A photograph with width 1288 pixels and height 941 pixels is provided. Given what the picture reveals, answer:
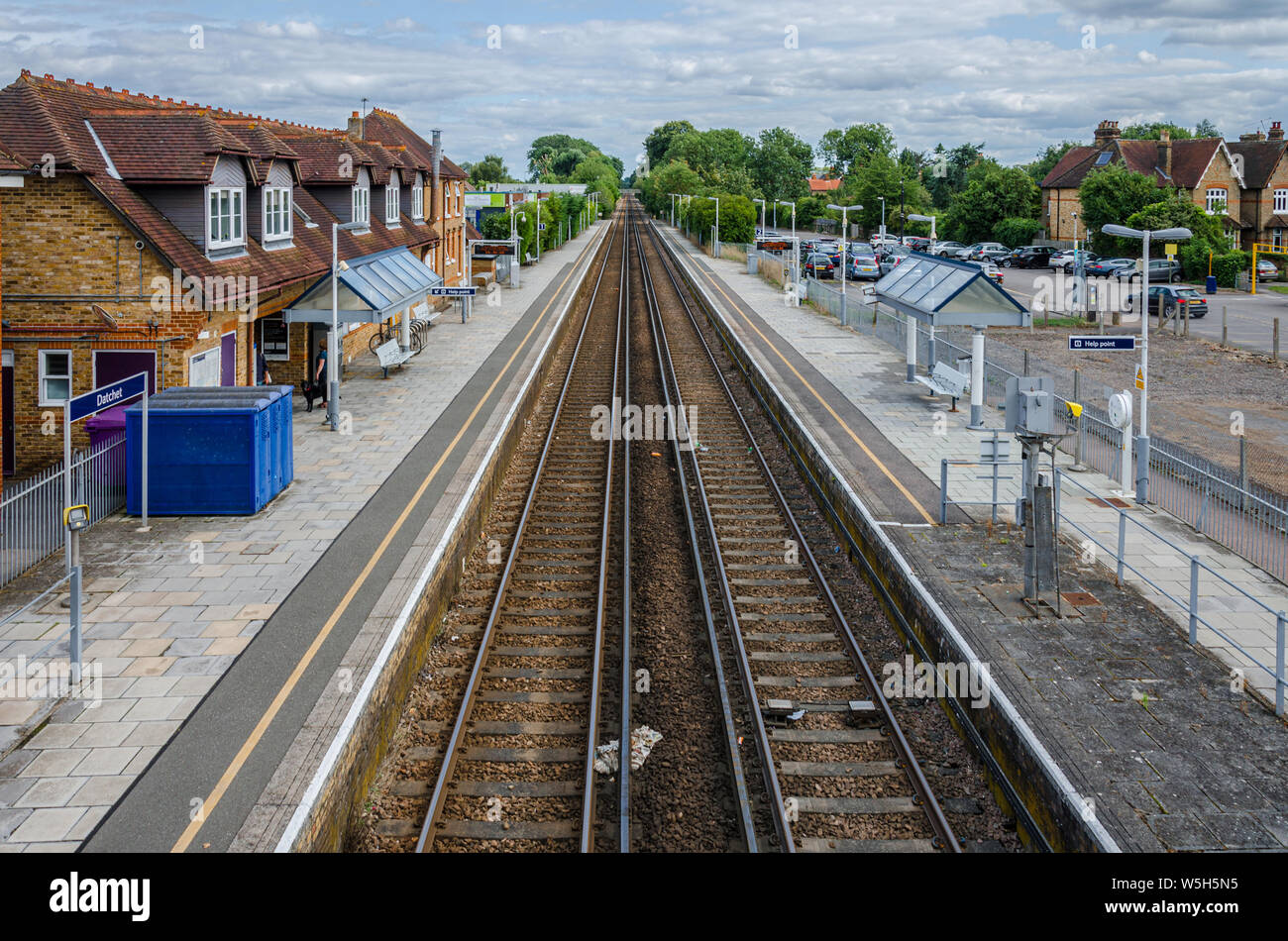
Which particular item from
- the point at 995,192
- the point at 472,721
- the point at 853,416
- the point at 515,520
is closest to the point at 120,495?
the point at 515,520

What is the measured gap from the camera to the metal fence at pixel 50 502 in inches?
504

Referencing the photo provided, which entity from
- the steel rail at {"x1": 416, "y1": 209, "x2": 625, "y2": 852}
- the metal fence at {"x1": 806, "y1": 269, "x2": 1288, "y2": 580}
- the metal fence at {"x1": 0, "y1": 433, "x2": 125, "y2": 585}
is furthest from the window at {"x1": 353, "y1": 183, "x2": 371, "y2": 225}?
the metal fence at {"x1": 806, "y1": 269, "x2": 1288, "y2": 580}

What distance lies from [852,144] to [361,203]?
136 metres

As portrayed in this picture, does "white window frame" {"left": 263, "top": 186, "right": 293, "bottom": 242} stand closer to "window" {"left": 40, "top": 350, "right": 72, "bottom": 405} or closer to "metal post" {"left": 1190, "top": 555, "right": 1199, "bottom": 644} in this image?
"window" {"left": 40, "top": 350, "right": 72, "bottom": 405}

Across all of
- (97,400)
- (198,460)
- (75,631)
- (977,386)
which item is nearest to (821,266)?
(977,386)

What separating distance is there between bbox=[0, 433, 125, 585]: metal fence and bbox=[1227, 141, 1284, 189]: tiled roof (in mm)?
69561

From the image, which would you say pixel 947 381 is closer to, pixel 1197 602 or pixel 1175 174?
pixel 1197 602

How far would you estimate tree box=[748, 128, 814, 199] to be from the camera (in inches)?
5182

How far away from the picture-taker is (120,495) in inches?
627

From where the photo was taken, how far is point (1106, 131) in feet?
249

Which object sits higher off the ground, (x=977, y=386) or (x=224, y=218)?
(x=224, y=218)

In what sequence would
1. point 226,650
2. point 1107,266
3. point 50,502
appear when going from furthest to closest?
point 1107,266, point 50,502, point 226,650
